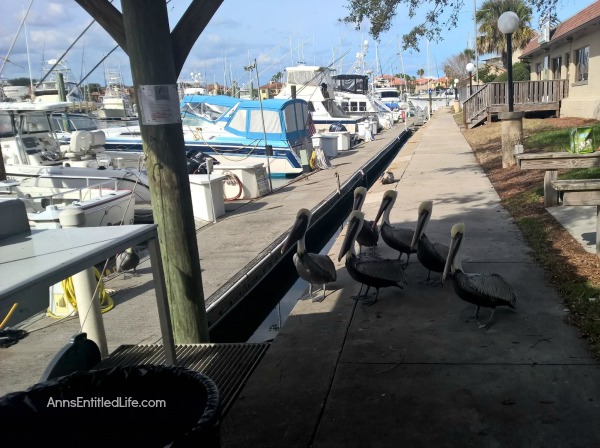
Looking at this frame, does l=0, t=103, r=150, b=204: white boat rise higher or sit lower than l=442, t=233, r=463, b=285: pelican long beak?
higher

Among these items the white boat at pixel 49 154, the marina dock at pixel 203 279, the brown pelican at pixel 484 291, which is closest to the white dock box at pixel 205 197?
the marina dock at pixel 203 279

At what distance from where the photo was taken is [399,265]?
536cm

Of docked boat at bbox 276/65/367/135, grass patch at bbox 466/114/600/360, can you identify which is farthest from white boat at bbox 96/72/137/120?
grass patch at bbox 466/114/600/360

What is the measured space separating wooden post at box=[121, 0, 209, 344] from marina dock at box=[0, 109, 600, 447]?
0.75 m

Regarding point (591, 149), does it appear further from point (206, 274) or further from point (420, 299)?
point (206, 274)

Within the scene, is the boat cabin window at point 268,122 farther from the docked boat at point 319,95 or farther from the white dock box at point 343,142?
the docked boat at point 319,95

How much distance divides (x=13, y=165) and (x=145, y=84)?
419 inches

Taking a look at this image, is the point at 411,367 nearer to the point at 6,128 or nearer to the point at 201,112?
the point at 6,128

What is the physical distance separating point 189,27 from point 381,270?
2.73 meters

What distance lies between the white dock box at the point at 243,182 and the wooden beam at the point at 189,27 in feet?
32.9

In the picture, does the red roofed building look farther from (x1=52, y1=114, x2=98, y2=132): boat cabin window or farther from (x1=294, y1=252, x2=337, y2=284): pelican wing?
(x1=52, y1=114, x2=98, y2=132): boat cabin window

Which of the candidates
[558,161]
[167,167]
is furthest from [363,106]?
[167,167]

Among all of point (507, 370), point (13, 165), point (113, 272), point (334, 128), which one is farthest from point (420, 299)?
point (334, 128)

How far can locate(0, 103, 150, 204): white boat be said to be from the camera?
11.9 metres
